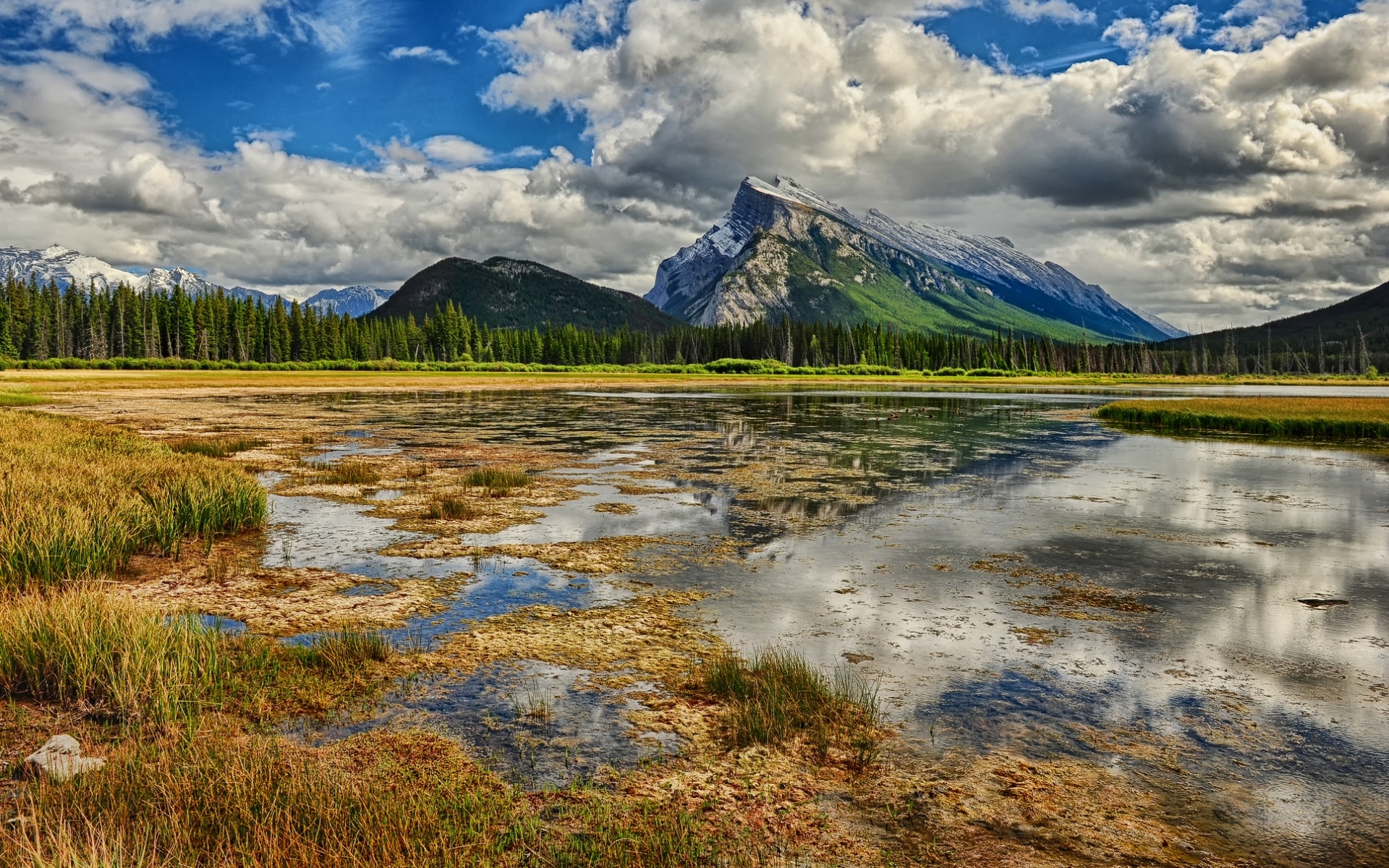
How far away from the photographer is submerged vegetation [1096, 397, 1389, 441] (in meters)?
47.5

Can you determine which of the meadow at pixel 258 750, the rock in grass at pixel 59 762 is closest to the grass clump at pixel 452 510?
the meadow at pixel 258 750

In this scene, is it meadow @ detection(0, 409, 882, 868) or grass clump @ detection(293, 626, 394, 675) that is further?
grass clump @ detection(293, 626, 394, 675)

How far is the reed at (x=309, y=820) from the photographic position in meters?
5.42

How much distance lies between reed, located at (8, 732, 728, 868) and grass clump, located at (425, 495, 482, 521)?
45.7 ft

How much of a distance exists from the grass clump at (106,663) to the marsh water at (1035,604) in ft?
7.30

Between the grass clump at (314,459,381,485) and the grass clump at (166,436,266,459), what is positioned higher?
the grass clump at (166,436,266,459)

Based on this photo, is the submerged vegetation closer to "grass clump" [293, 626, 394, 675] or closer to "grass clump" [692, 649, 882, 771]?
"grass clump" [692, 649, 882, 771]

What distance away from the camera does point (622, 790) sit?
23.9ft

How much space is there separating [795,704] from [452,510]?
49.2 ft

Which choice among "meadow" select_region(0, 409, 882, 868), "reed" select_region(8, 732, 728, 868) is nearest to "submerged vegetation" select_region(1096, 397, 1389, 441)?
"meadow" select_region(0, 409, 882, 868)

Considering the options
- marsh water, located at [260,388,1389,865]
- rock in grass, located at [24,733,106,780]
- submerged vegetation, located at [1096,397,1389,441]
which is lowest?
marsh water, located at [260,388,1389,865]

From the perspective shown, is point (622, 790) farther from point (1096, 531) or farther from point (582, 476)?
point (582, 476)

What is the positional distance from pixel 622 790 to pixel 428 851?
2.09 metres

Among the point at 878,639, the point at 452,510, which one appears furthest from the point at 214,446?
the point at 878,639
